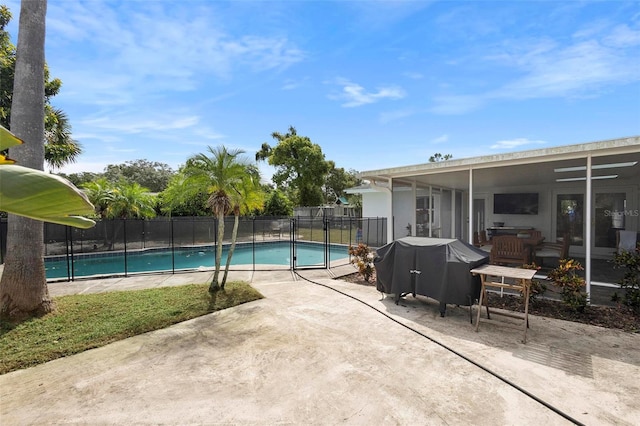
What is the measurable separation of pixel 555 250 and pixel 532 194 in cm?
286

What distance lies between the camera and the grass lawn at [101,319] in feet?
12.9

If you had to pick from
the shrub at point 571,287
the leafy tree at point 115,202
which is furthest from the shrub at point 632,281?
the leafy tree at point 115,202

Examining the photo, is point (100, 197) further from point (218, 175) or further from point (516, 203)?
point (516, 203)

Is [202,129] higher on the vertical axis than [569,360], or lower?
higher

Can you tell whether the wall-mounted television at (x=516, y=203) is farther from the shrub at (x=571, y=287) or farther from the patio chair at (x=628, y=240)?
the shrub at (x=571, y=287)

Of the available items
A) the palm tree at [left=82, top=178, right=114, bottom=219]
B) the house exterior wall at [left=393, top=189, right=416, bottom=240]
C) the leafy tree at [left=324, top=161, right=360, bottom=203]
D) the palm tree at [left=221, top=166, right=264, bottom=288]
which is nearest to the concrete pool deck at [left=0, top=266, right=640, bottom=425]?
the palm tree at [left=221, top=166, right=264, bottom=288]

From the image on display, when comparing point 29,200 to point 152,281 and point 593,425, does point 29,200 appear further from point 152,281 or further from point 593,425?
point 152,281

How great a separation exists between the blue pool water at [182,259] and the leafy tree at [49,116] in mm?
4022

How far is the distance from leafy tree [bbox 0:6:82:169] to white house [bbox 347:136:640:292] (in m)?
11.3

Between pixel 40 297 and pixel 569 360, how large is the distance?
7.87 meters

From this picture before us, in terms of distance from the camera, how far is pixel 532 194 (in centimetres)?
1072

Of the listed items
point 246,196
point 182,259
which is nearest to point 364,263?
point 246,196

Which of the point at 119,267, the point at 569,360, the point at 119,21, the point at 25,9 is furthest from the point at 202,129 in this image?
the point at 569,360

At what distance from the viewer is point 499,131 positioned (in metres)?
16.3
